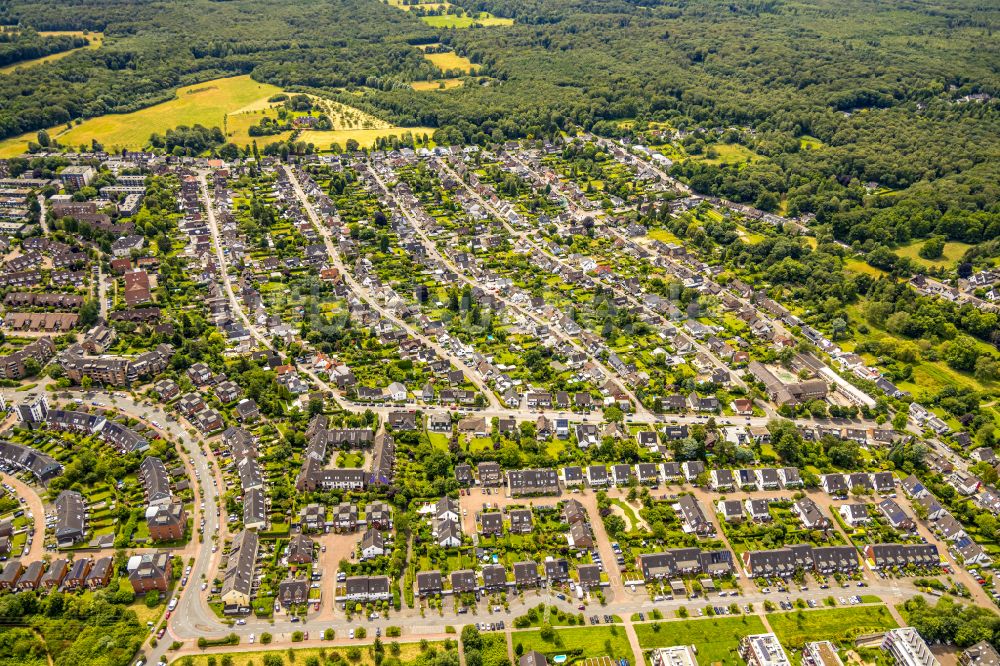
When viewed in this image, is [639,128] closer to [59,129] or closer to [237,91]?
[237,91]

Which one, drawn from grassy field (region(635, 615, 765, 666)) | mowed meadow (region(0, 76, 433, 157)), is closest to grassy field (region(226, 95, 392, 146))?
mowed meadow (region(0, 76, 433, 157))

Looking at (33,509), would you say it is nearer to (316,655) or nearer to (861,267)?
(316,655)

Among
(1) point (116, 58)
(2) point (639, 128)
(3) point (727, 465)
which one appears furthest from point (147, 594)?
(1) point (116, 58)

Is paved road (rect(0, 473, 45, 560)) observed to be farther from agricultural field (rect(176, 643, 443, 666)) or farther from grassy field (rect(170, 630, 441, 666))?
agricultural field (rect(176, 643, 443, 666))

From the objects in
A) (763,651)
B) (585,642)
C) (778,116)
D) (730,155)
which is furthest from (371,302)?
(778,116)

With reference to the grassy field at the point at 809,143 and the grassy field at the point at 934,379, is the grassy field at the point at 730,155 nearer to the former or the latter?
the grassy field at the point at 809,143
